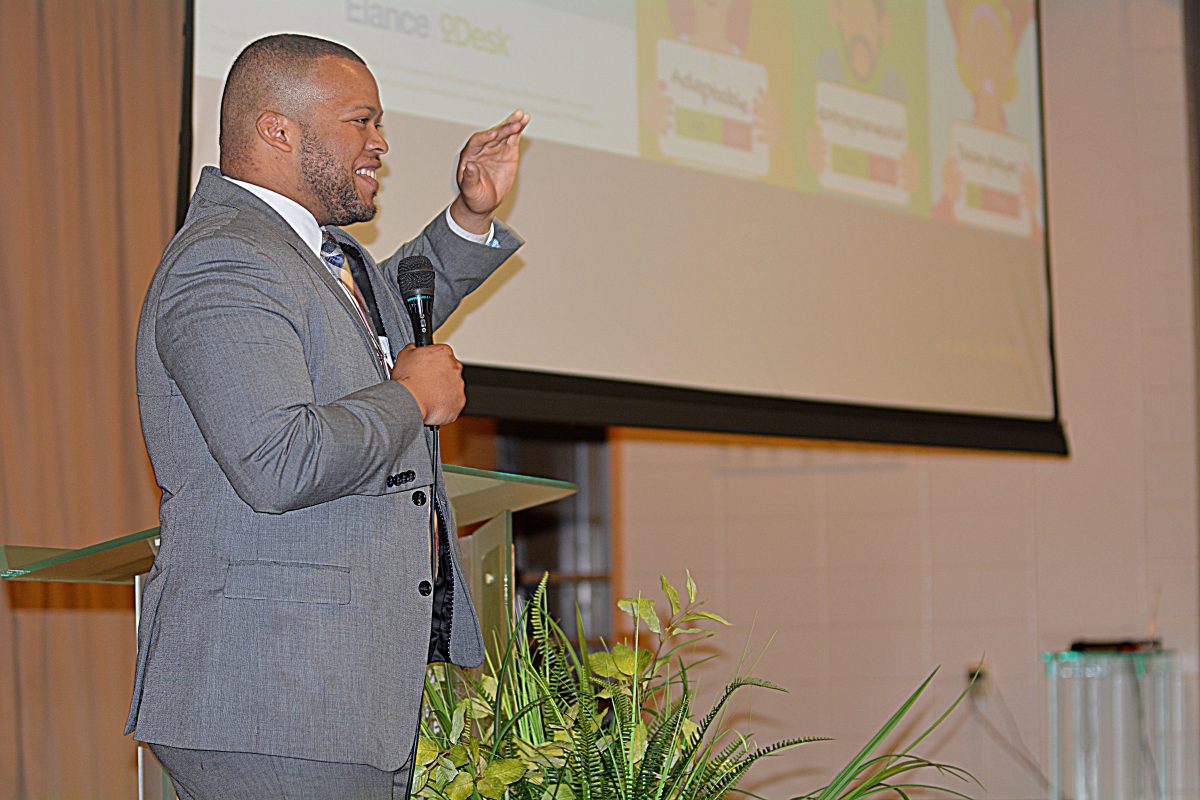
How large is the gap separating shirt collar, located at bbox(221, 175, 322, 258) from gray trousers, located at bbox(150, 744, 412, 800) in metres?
0.55

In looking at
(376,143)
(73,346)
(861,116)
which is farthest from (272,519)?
(861,116)

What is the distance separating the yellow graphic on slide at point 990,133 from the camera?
156 inches

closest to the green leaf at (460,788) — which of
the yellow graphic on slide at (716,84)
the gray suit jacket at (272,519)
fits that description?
the gray suit jacket at (272,519)

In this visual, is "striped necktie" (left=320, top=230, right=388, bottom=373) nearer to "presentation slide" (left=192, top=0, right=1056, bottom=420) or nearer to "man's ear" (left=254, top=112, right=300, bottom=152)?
"man's ear" (left=254, top=112, right=300, bottom=152)

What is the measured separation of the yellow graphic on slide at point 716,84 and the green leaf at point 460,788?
191 centimetres

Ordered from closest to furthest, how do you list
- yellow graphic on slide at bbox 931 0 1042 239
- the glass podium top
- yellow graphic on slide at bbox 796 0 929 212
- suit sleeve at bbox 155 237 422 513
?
suit sleeve at bbox 155 237 422 513
the glass podium top
yellow graphic on slide at bbox 796 0 929 212
yellow graphic on slide at bbox 931 0 1042 239

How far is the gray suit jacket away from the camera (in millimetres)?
1369

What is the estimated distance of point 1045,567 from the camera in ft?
15.4

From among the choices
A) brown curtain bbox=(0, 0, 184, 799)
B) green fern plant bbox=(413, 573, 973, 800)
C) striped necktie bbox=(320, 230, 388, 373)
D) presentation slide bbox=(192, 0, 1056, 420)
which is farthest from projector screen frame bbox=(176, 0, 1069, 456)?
green fern plant bbox=(413, 573, 973, 800)

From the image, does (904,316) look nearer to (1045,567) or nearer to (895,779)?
(1045,567)

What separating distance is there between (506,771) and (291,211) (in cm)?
64

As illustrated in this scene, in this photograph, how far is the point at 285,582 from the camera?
141cm

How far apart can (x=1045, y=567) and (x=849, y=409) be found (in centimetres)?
144

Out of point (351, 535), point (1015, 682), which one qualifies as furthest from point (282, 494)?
point (1015, 682)
